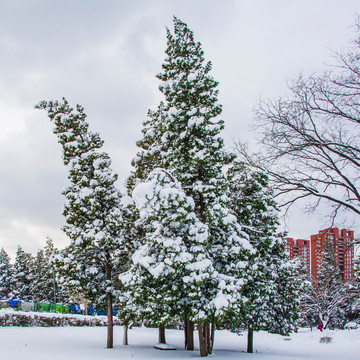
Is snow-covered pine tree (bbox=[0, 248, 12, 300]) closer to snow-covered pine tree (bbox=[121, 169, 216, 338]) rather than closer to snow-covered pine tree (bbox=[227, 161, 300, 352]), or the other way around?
snow-covered pine tree (bbox=[227, 161, 300, 352])

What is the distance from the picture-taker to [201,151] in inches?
603

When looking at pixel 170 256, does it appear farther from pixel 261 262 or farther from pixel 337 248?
pixel 261 262

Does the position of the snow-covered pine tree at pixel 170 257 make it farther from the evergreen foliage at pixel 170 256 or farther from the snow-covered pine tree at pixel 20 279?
the snow-covered pine tree at pixel 20 279

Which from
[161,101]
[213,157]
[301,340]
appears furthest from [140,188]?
[301,340]

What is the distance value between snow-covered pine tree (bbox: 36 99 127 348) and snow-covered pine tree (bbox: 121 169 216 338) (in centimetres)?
545

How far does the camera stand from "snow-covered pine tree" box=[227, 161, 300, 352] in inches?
688

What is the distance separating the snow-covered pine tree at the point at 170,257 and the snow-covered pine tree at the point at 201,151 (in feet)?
3.22

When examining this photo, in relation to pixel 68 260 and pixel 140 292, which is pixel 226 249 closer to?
pixel 140 292

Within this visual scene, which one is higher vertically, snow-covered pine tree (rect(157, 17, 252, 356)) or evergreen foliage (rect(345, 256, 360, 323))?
snow-covered pine tree (rect(157, 17, 252, 356))

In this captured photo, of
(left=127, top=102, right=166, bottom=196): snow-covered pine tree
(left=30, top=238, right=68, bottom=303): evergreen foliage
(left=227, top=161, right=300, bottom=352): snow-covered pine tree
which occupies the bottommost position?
(left=30, top=238, right=68, bottom=303): evergreen foliage

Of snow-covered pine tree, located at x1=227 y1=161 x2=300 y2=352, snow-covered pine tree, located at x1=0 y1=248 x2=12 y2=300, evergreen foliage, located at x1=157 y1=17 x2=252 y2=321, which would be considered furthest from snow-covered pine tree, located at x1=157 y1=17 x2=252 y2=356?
snow-covered pine tree, located at x1=0 y1=248 x2=12 y2=300

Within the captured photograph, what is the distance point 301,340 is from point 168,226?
2840 cm

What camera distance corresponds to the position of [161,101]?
23812 millimetres

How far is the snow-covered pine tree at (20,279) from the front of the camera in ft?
195
